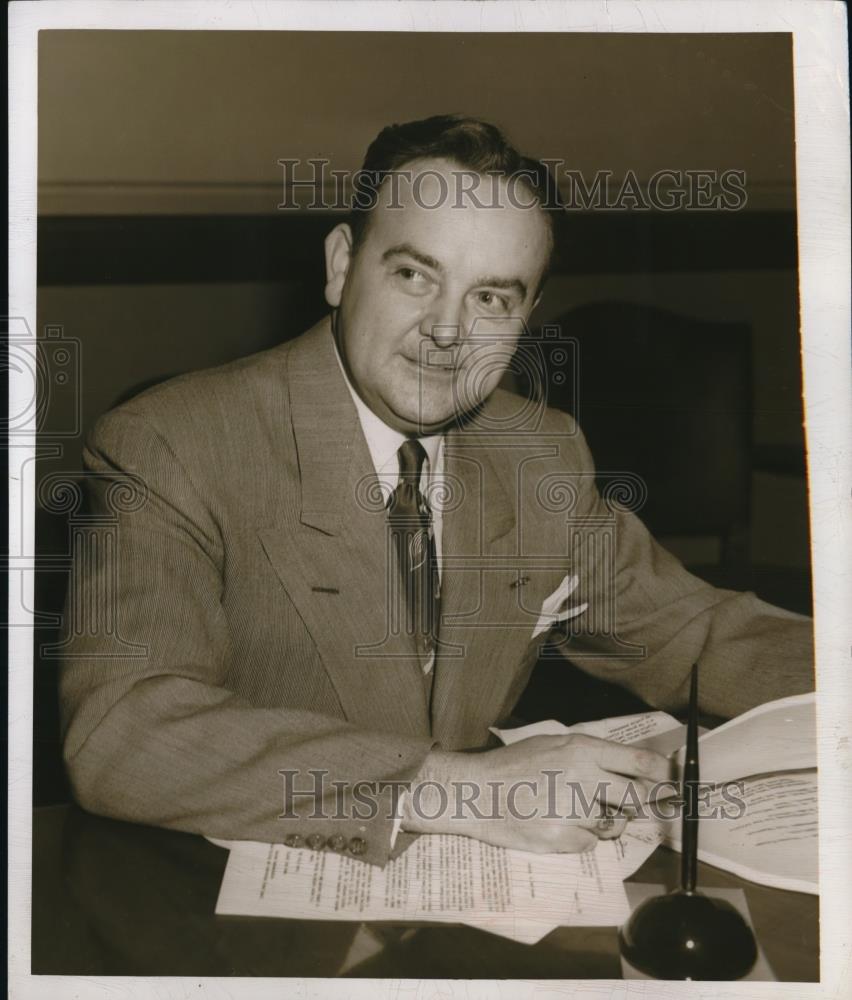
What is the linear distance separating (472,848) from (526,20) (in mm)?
1081

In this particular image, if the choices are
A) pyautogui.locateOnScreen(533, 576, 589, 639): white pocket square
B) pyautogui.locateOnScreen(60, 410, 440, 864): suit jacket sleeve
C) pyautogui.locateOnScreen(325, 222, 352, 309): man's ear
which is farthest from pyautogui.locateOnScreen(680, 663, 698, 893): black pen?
pyautogui.locateOnScreen(325, 222, 352, 309): man's ear

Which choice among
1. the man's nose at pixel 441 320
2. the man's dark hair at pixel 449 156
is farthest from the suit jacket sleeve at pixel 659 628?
the man's dark hair at pixel 449 156

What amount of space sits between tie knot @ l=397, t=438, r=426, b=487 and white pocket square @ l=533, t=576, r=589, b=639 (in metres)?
0.23

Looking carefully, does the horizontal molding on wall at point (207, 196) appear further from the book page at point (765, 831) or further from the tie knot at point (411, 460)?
the book page at point (765, 831)

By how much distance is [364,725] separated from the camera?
48.8 inches

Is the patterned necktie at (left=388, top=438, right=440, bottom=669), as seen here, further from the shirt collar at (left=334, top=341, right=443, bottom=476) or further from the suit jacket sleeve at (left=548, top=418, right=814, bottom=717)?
the suit jacket sleeve at (left=548, top=418, right=814, bottom=717)

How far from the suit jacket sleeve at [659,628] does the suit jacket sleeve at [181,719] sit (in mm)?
274

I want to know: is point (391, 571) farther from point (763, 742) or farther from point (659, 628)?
point (763, 742)

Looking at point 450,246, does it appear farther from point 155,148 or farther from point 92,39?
point 92,39

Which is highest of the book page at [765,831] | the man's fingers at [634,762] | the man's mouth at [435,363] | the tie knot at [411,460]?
the man's mouth at [435,363]

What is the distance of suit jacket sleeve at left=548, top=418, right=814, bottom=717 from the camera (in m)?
1.28

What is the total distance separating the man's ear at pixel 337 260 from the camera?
1254 millimetres

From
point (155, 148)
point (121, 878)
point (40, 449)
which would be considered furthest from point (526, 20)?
point (121, 878)

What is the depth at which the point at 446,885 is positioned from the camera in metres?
1.22
